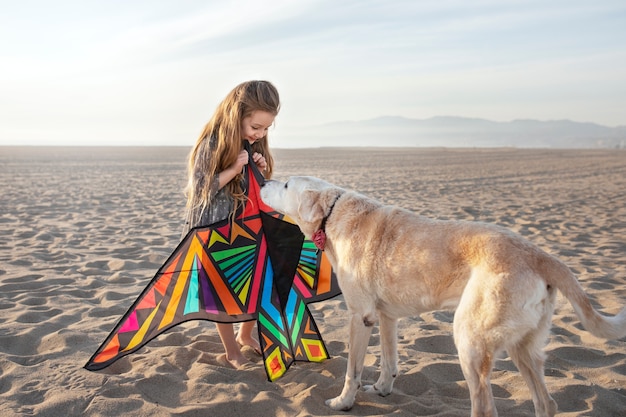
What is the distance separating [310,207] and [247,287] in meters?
0.76

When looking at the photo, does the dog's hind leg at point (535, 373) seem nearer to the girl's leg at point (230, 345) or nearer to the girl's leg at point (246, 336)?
the girl's leg at point (230, 345)

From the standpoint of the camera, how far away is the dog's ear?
11.7 ft

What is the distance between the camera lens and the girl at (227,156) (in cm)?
372

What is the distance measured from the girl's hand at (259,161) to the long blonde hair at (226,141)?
0.21 metres

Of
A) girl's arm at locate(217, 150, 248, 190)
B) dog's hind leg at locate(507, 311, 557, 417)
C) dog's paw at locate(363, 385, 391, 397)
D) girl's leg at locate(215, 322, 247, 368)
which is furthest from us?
girl's leg at locate(215, 322, 247, 368)

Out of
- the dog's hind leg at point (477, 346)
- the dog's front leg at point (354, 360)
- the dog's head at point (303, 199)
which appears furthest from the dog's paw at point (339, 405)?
the dog's head at point (303, 199)

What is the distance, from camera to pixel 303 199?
3611 millimetres

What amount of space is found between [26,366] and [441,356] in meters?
2.99

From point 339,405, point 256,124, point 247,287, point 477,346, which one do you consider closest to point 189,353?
point 247,287

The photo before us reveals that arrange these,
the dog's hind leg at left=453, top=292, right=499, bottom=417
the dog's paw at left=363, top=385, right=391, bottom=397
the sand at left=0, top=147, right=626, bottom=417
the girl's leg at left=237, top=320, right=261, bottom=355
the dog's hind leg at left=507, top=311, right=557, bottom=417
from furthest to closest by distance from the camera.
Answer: the girl's leg at left=237, top=320, right=261, bottom=355
the dog's paw at left=363, top=385, right=391, bottom=397
the sand at left=0, top=147, right=626, bottom=417
the dog's hind leg at left=507, top=311, right=557, bottom=417
the dog's hind leg at left=453, top=292, right=499, bottom=417

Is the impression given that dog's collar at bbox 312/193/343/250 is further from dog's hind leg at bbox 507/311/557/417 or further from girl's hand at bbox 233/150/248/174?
dog's hind leg at bbox 507/311/557/417

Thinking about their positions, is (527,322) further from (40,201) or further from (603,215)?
(40,201)

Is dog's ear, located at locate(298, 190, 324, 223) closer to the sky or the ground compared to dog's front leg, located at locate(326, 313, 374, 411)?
closer to the sky

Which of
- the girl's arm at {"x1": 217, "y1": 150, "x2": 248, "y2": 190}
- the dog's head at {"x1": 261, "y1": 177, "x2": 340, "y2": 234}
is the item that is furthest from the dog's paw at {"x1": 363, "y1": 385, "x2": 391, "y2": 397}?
the girl's arm at {"x1": 217, "y1": 150, "x2": 248, "y2": 190}
